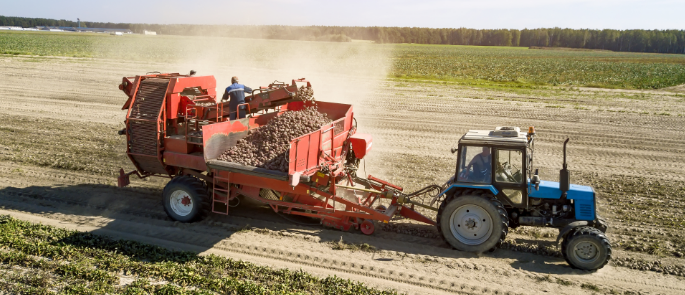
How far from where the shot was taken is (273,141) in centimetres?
859

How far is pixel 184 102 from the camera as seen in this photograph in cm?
940

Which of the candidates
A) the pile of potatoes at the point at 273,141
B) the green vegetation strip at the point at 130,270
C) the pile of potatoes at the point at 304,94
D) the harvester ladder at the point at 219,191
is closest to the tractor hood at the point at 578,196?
the green vegetation strip at the point at 130,270

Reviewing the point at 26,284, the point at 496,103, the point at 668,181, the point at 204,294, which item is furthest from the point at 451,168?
the point at 496,103

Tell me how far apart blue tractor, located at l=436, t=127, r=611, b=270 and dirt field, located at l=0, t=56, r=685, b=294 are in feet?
1.07

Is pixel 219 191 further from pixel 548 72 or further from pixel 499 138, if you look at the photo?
pixel 548 72

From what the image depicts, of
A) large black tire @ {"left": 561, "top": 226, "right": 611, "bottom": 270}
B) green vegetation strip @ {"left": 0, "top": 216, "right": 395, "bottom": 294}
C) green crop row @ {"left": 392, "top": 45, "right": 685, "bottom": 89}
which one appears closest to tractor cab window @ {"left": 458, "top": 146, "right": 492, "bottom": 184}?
large black tire @ {"left": 561, "top": 226, "right": 611, "bottom": 270}

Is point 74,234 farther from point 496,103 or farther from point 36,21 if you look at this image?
point 36,21

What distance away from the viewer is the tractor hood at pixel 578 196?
23.7 feet

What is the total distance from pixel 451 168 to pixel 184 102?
6369 mm

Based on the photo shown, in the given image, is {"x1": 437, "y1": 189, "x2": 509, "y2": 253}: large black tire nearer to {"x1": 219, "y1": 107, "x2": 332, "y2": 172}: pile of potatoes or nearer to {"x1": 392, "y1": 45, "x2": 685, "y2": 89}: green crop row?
{"x1": 219, "y1": 107, "x2": 332, "y2": 172}: pile of potatoes

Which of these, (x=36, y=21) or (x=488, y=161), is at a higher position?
(x=36, y=21)

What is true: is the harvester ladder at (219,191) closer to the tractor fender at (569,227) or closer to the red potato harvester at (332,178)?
the red potato harvester at (332,178)

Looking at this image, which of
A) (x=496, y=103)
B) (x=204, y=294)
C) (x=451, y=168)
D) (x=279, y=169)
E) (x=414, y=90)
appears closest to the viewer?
(x=204, y=294)

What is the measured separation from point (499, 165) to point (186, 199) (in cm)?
500
